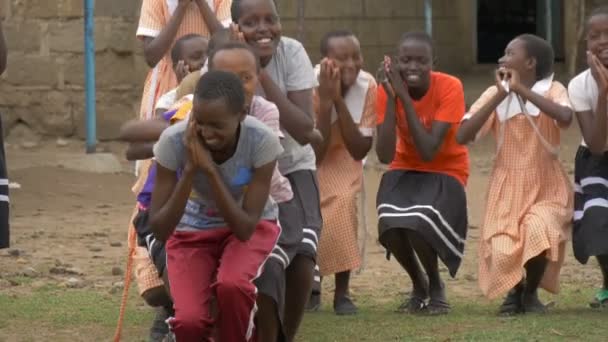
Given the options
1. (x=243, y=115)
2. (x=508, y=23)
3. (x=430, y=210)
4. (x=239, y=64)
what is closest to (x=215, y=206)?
(x=243, y=115)

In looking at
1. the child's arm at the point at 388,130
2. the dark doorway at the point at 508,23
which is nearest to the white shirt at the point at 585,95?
the child's arm at the point at 388,130

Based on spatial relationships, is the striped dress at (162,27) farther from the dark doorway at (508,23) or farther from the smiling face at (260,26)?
the dark doorway at (508,23)

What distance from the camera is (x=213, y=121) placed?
16.6 ft

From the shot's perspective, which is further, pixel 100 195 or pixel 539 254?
pixel 100 195

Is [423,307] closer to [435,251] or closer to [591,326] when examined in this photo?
[435,251]

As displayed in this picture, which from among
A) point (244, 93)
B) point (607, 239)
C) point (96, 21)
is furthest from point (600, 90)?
point (96, 21)

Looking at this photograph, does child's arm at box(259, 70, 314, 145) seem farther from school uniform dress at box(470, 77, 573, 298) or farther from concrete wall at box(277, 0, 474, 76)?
concrete wall at box(277, 0, 474, 76)

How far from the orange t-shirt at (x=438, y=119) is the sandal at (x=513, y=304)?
573 mm

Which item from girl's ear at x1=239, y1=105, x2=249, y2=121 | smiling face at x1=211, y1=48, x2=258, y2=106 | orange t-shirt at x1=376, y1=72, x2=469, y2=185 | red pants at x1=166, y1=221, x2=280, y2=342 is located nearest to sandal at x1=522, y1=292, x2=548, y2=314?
orange t-shirt at x1=376, y1=72, x2=469, y2=185

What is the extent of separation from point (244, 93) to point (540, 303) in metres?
2.43

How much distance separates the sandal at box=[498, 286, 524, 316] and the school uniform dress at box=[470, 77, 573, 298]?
0.08 m

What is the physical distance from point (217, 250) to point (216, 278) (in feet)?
0.42

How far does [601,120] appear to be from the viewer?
6758 millimetres

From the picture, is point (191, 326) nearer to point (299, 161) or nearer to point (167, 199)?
point (167, 199)
